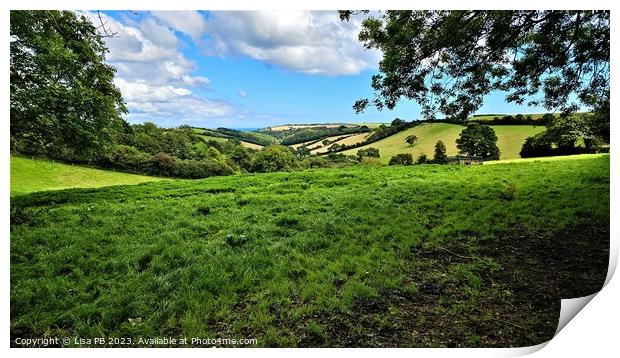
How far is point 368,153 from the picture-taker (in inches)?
340

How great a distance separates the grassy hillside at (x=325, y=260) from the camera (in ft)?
14.6

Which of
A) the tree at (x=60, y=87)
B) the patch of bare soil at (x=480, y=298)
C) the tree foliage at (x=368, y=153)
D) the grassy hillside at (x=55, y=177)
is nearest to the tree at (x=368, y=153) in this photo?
the tree foliage at (x=368, y=153)

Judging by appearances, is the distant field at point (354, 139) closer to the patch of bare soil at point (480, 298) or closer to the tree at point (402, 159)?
the tree at point (402, 159)

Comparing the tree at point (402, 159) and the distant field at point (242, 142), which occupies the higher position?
the distant field at point (242, 142)

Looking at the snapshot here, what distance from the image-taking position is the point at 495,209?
25.9 feet

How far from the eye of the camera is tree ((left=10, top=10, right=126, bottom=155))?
6336 mm

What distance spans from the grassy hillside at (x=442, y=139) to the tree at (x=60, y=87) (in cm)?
620

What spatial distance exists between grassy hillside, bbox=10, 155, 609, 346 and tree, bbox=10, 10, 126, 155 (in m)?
1.25

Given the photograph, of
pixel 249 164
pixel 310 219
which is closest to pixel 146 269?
pixel 310 219

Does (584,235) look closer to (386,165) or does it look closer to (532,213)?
(532,213)

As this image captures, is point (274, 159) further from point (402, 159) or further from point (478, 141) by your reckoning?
point (478, 141)

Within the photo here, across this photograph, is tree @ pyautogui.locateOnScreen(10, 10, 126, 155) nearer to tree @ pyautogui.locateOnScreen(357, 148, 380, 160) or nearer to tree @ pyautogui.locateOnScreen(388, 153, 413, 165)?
tree @ pyautogui.locateOnScreen(357, 148, 380, 160)

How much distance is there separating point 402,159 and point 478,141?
1.74 meters

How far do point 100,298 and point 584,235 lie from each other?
7.97 meters
